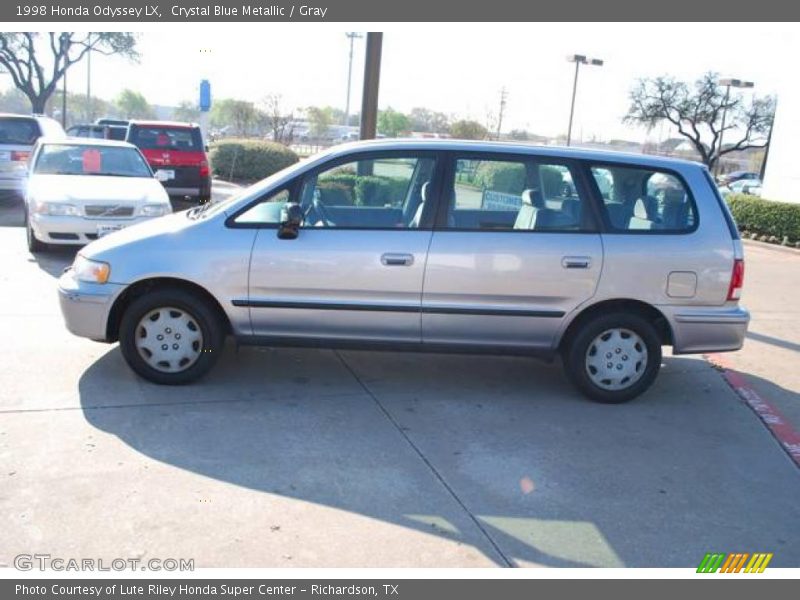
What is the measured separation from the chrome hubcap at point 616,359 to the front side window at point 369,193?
1.58m

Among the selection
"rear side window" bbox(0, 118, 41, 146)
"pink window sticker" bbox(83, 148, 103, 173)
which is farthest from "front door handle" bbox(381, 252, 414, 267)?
"rear side window" bbox(0, 118, 41, 146)

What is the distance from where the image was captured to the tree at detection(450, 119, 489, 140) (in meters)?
33.2

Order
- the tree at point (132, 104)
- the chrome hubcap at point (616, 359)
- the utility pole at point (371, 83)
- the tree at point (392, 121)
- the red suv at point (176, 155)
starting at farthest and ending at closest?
the tree at point (132, 104) → the tree at point (392, 121) → the red suv at point (176, 155) → the utility pole at point (371, 83) → the chrome hubcap at point (616, 359)

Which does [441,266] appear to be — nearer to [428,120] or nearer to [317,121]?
[428,120]

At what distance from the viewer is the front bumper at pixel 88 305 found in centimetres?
496

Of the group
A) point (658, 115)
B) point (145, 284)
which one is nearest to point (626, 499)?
point (145, 284)

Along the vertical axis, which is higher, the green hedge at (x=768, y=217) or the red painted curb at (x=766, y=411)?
the green hedge at (x=768, y=217)

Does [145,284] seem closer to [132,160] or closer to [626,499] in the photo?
[626,499]

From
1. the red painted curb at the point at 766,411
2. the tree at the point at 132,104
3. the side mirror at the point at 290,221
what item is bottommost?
the red painted curb at the point at 766,411

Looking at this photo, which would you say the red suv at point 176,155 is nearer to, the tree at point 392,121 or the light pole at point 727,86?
the light pole at point 727,86

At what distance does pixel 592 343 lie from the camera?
5.20 metres

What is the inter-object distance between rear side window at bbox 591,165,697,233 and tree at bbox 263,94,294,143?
104 ft

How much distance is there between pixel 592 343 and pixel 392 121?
44.9 metres

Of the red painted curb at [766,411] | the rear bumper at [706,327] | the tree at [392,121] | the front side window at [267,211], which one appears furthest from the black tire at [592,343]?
the tree at [392,121]
